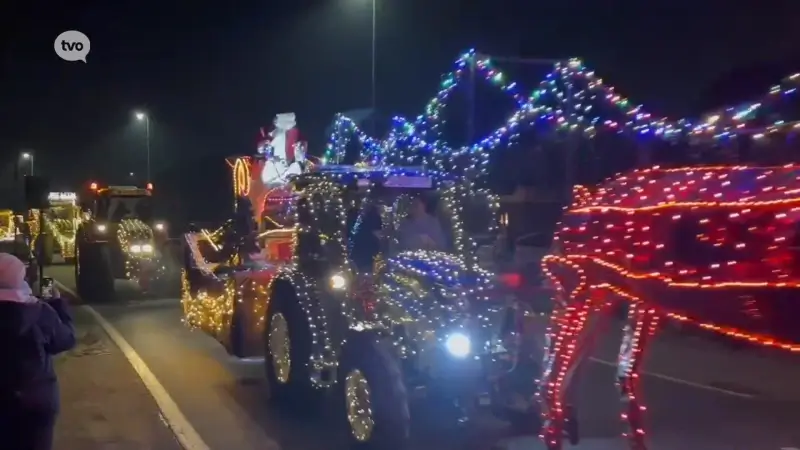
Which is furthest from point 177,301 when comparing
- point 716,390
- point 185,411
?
point 716,390

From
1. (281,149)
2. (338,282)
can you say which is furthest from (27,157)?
(338,282)

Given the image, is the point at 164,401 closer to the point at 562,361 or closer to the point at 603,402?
the point at 603,402

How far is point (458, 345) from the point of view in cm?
774

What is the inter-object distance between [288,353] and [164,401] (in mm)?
1459

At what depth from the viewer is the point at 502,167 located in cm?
2481

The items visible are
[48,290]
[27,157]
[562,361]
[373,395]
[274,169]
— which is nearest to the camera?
[562,361]

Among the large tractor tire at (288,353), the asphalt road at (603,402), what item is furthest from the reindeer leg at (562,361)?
the large tractor tire at (288,353)

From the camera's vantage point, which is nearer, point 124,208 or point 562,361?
point 562,361

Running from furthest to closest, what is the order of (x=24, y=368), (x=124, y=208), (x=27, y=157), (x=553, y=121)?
(x=124, y=208)
(x=27, y=157)
(x=553, y=121)
(x=24, y=368)

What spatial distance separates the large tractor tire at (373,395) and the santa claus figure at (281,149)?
920cm

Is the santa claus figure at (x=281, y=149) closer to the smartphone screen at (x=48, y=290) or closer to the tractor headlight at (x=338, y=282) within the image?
the smartphone screen at (x=48, y=290)

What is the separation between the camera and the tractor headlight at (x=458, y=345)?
25.3 ft

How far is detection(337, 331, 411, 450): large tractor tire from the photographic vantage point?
7.47 m

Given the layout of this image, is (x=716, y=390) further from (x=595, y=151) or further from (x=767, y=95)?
(x=595, y=151)
